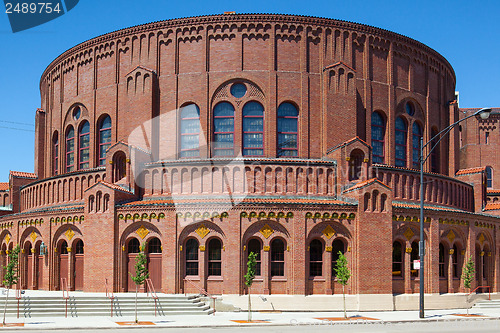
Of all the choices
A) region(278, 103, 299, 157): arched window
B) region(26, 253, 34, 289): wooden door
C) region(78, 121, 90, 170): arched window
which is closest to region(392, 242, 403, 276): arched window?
region(278, 103, 299, 157): arched window

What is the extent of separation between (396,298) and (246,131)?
12988mm

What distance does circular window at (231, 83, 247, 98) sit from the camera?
3944 centimetres

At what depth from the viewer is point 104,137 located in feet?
140

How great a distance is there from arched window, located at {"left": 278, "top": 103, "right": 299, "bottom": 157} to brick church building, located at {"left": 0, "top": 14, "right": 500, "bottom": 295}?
9cm

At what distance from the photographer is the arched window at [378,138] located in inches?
1620

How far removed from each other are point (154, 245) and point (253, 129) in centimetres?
927

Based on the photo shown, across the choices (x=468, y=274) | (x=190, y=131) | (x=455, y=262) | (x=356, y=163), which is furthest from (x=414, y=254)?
(x=190, y=131)

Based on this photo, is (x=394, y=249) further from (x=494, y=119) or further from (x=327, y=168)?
(x=494, y=119)

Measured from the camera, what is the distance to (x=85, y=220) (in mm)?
36094

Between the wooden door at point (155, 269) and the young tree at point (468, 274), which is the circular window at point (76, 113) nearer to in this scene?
the wooden door at point (155, 269)

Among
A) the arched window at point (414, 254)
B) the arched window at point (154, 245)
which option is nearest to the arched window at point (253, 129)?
the arched window at point (154, 245)

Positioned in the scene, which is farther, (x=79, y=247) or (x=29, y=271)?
(x=29, y=271)

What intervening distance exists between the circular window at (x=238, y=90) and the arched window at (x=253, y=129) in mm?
744

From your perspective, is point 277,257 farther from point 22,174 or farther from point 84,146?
point 22,174
